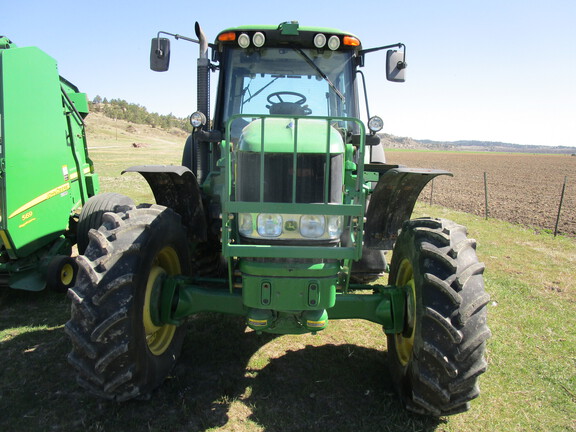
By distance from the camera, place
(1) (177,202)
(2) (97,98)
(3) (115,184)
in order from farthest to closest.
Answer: (2) (97,98)
(3) (115,184)
(1) (177,202)

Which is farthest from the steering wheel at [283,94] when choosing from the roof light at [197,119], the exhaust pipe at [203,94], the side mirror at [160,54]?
the side mirror at [160,54]

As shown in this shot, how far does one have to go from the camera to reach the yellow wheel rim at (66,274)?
5.09 meters

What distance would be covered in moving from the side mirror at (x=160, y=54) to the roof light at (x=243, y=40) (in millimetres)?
779

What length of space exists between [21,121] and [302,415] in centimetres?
414

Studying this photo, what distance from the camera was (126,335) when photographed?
9.34 feet

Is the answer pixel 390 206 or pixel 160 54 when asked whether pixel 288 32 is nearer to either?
pixel 160 54

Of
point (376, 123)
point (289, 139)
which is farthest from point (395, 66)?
point (289, 139)

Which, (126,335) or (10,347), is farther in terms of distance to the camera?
(10,347)

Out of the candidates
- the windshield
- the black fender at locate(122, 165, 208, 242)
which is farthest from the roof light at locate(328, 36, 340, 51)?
the black fender at locate(122, 165, 208, 242)

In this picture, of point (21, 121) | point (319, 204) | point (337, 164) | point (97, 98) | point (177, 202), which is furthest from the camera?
point (97, 98)

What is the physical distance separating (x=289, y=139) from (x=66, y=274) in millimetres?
3692

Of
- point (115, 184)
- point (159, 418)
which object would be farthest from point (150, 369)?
point (115, 184)

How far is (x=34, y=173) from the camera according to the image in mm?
4871

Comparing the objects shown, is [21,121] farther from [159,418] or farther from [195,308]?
[159,418]
